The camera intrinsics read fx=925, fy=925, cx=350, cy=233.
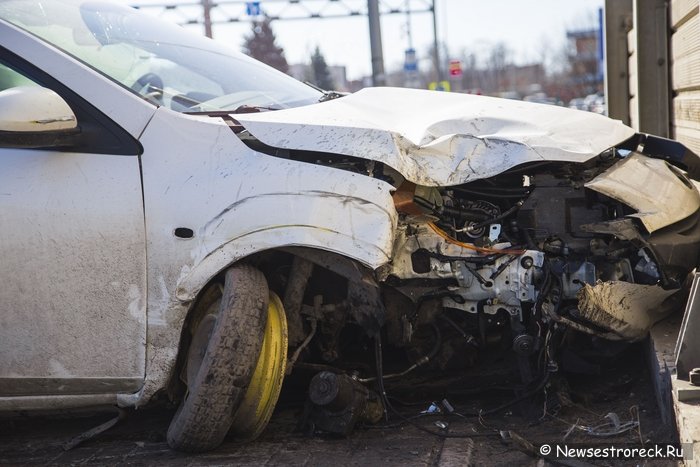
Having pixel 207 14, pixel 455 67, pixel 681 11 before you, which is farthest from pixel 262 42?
pixel 681 11

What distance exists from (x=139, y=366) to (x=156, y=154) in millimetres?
823

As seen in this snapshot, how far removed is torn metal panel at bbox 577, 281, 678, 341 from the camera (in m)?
3.63

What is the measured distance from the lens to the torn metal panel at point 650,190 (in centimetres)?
380

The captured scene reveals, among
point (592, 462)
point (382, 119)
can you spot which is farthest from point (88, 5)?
point (592, 462)

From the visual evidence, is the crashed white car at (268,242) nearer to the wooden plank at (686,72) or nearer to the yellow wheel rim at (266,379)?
the yellow wheel rim at (266,379)

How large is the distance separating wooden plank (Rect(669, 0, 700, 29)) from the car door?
12.3ft

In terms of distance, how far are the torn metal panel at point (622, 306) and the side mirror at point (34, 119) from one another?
211 cm

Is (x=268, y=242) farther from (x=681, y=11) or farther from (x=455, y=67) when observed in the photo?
(x=455, y=67)

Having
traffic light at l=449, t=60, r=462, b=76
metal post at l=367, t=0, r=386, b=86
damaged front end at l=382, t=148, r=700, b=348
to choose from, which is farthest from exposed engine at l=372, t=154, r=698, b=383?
traffic light at l=449, t=60, r=462, b=76

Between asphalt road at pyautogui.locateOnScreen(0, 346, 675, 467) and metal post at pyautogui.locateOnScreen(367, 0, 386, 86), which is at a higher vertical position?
metal post at pyautogui.locateOnScreen(367, 0, 386, 86)

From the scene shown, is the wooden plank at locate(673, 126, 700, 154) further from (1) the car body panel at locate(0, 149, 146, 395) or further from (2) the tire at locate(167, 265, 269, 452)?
(1) the car body panel at locate(0, 149, 146, 395)

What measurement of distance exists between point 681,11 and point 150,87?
3.95 meters

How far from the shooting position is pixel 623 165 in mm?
4094

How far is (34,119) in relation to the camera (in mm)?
3504
